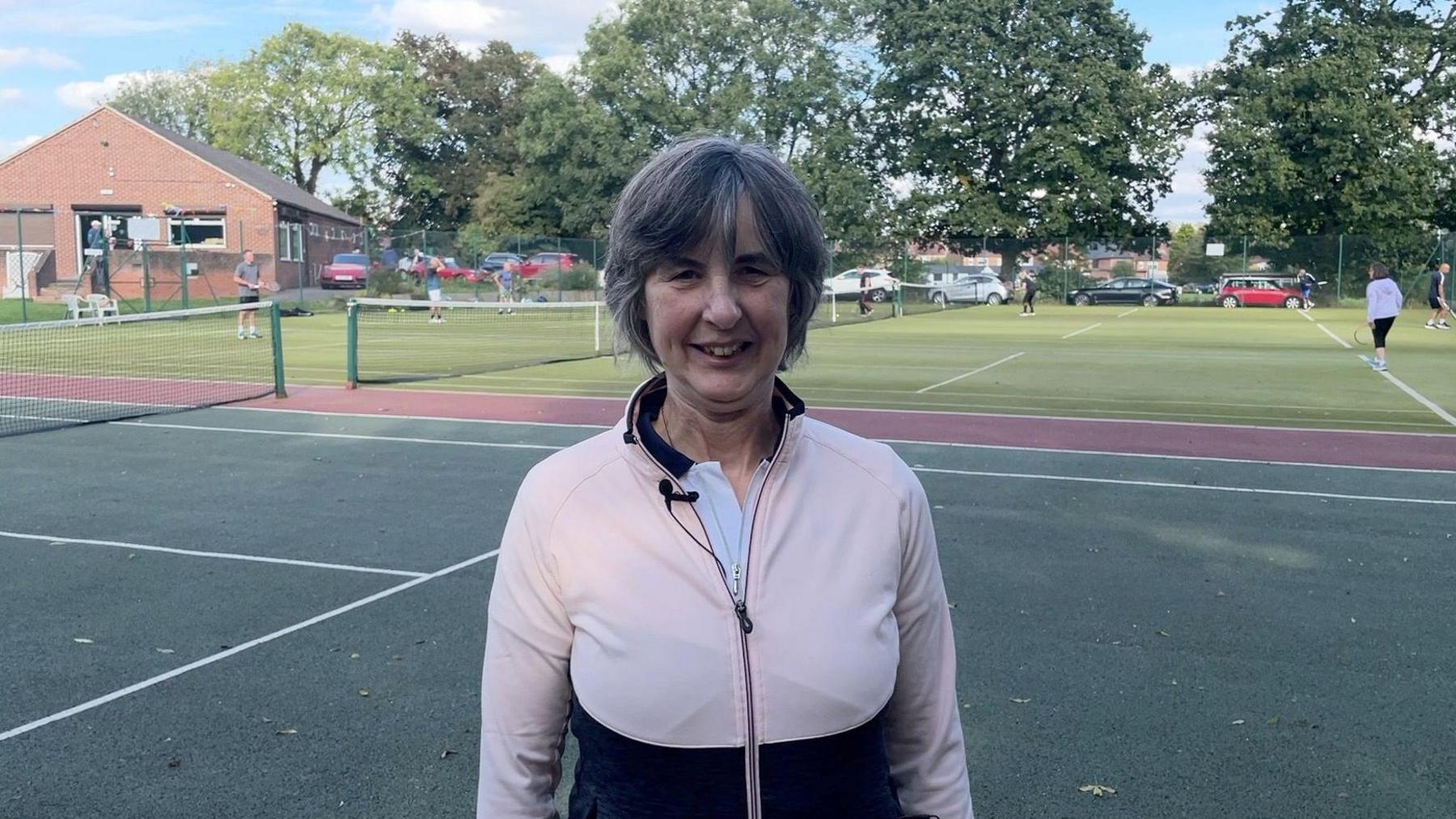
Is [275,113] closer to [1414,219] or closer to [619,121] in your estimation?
[619,121]

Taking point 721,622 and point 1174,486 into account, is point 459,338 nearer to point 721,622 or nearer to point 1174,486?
point 1174,486

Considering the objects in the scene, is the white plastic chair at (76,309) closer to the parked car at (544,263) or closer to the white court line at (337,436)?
the parked car at (544,263)

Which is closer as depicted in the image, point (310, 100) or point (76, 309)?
point (76, 309)

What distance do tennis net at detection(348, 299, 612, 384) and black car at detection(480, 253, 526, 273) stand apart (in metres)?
4.92

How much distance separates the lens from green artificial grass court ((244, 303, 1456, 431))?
651 inches

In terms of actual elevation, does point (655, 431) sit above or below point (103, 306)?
above

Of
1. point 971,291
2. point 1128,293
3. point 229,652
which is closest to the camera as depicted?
point 229,652

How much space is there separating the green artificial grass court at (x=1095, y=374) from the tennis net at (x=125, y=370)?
110 centimetres

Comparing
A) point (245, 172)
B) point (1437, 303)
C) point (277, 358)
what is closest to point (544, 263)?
point (245, 172)

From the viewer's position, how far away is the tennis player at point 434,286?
115 ft

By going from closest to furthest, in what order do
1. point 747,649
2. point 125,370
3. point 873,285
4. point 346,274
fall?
point 747,649 < point 125,370 < point 346,274 < point 873,285

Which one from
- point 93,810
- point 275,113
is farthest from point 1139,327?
point 275,113

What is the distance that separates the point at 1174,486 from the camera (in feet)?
34.9

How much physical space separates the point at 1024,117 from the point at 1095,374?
43.0 metres
